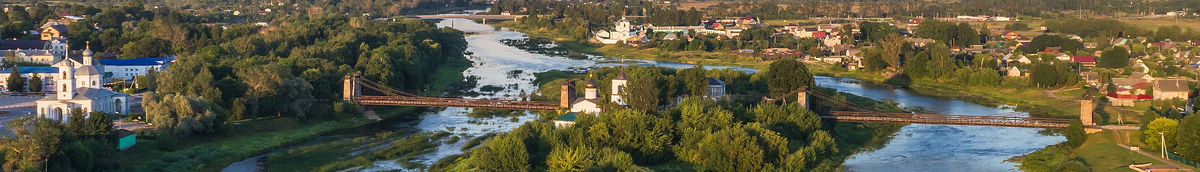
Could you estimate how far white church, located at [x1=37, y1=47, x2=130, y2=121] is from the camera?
2736cm

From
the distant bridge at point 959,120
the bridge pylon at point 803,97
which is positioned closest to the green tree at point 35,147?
the distant bridge at point 959,120

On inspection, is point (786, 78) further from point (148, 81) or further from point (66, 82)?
point (66, 82)

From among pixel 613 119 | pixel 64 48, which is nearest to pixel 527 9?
pixel 64 48

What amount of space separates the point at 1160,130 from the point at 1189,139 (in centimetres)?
118

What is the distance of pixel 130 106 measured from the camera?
29953 millimetres

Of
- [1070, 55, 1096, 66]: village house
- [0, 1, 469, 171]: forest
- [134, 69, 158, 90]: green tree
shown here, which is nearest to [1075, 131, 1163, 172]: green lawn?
[0, 1, 469, 171]: forest

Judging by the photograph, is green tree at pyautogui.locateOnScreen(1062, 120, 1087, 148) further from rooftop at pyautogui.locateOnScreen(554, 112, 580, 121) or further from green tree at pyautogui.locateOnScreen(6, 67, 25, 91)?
green tree at pyautogui.locateOnScreen(6, 67, 25, 91)

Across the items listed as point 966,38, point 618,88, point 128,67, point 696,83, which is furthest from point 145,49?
point 966,38

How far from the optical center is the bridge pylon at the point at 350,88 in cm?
3203

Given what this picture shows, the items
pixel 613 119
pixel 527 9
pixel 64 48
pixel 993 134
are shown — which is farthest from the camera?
pixel 527 9

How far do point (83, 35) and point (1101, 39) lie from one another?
128 ft

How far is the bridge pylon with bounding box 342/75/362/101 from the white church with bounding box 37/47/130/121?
5.02 metres

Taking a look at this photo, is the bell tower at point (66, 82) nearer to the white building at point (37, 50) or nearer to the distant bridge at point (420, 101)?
the distant bridge at point (420, 101)

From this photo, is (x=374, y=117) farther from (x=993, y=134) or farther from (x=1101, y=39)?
(x=1101, y=39)
